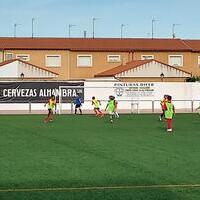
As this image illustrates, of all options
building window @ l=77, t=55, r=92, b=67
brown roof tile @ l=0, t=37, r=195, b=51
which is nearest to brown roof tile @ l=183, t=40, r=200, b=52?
brown roof tile @ l=0, t=37, r=195, b=51

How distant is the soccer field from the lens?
1048 cm

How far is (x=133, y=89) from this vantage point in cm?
4975

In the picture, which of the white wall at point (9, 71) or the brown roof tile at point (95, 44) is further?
the brown roof tile at point (95, 44)

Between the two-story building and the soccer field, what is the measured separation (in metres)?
44.6

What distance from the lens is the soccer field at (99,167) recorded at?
34.4 feet

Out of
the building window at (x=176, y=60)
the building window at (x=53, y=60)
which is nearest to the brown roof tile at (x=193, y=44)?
the building window at (x=176, y=60)

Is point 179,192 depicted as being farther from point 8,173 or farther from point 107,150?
point 107,150

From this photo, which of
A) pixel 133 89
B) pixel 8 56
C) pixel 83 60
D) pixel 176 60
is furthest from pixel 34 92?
pixel 176 60

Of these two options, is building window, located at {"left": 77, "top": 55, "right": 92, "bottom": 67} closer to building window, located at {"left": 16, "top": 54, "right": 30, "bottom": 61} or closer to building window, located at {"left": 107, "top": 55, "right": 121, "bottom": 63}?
building window, located at {"left": 107, "top": 55, "right": 121, "bottom": 63}

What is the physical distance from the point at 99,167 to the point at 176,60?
199 feet

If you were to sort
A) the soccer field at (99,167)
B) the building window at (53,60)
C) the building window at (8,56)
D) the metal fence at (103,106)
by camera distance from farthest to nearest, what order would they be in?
1. the building window at (8,56)
2. the building window at (53,60)
3. the metal fence at (103,106)
4. the soccer field at (99,167)

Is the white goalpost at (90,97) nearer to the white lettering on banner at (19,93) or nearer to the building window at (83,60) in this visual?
the white lettering on banner at (19,93)

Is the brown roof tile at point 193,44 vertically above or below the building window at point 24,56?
above

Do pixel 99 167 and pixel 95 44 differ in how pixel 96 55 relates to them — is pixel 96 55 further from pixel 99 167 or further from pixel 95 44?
pixel 99 167
